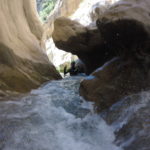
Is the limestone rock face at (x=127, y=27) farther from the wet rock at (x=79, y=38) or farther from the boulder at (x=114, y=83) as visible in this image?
the wet rock at (x=79, y=38)

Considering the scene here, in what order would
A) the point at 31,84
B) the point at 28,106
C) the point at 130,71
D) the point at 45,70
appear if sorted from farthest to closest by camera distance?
the point at 45,70
the point at 31,84
the point at 130,71
the point at 28,106

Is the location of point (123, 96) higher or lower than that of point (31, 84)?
higher

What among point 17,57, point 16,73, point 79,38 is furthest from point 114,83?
point 79,38

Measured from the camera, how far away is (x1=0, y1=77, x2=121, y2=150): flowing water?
3.33m

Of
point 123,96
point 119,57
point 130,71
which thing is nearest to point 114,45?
point 119,57

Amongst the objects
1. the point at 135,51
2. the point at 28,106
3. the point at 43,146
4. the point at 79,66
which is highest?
the point at 135,51

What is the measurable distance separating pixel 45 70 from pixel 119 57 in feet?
10.9

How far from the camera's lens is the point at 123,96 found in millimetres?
4840

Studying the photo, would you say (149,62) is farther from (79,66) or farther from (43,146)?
(79,66)

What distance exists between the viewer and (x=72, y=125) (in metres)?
4.10

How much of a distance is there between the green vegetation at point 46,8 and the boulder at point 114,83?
2608cm

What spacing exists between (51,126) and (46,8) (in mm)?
28543

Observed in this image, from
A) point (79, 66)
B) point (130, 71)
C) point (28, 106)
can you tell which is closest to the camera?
point (28, 106)

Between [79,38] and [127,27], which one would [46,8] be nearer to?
[79,38]
